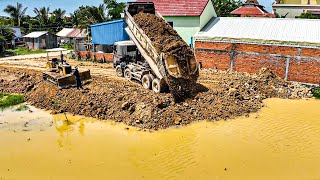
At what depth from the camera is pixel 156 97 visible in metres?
14.0

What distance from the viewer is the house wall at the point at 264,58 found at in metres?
17.5

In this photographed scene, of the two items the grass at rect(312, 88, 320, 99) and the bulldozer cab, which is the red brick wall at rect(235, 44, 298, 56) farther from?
the bulldozer cab

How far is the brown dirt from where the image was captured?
1321 cm

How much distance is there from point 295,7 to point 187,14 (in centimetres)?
2096

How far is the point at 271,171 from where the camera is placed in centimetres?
938

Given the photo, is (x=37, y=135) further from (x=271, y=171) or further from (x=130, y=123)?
(x=271, y=171)

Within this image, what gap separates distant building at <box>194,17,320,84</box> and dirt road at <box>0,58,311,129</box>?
0.78m

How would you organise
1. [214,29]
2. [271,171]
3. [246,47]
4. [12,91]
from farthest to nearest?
[214,29] → [246,47] → [12,91] → [271,171]

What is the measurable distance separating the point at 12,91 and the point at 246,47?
578 inches

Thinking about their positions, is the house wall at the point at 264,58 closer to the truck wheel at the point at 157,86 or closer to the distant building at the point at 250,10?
the truck wheel at the point at 157,86

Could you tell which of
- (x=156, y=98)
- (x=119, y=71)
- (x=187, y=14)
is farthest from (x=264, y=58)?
(x=119, y=71)

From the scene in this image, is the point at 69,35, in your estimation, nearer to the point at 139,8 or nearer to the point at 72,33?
the point at 72,33

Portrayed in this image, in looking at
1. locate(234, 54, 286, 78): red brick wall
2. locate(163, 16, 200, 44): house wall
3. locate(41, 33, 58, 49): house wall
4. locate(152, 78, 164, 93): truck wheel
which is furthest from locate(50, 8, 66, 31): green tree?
locate(152, 78, 164, 93): truck wheel

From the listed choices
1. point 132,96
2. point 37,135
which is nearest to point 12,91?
point 37,135
